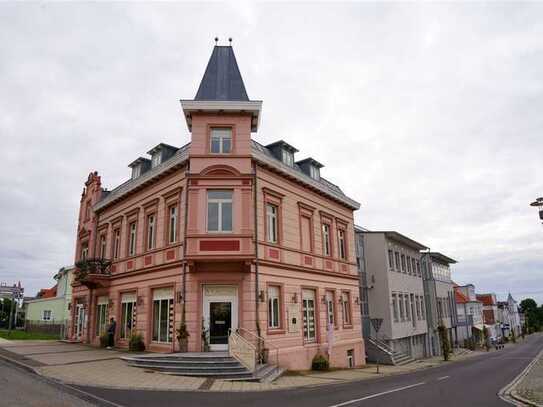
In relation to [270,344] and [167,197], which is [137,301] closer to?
[167,197]

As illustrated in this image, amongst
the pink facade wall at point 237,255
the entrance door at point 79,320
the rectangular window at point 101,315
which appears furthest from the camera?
the entrance door at point 79,320

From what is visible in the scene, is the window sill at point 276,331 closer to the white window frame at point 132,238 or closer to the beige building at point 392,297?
the white window frame at point 132,238

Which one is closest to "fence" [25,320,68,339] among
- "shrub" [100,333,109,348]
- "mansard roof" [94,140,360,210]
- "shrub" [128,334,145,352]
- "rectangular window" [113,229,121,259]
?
"rectangular window" [113,229,121,259]

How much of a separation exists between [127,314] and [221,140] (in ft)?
36.6

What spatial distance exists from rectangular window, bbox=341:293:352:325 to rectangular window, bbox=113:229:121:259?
13815 mm

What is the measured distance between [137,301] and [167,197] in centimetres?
566

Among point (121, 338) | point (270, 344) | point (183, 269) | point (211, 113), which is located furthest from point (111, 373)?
point (211, 113)

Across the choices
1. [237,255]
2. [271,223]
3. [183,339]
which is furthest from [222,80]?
[183,339]

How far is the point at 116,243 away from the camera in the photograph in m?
24.9

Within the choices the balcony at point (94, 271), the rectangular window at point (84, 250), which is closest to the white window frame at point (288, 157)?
the balcony at point (94, 271)

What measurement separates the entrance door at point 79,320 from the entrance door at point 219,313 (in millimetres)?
14799

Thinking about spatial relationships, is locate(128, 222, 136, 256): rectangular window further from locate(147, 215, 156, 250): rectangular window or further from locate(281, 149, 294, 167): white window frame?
locate(281, 149, 294, 167): white window frame

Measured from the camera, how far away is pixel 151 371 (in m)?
14.6

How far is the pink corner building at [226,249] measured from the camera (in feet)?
56.0
